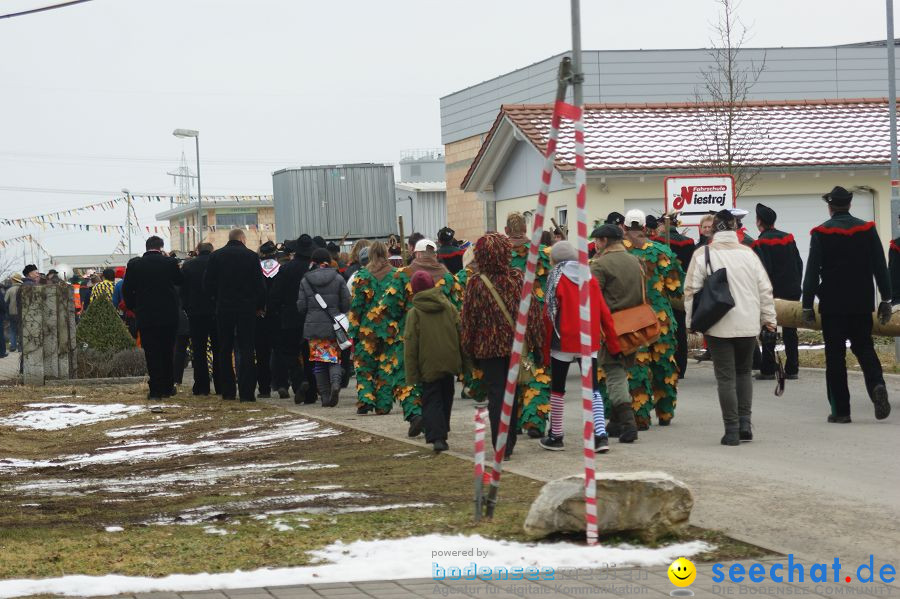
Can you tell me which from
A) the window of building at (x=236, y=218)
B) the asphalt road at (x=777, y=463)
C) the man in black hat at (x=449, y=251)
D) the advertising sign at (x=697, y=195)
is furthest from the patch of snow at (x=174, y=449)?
the window of building at (x=236, y=218)

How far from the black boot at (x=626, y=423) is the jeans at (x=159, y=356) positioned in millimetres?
8457

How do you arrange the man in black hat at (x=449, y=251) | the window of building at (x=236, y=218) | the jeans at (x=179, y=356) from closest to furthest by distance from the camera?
1. the man in black hat at (x=449, y=251)
2. the jeans at (x=179, y=356)
3. the window of building at (x=236, y=218)

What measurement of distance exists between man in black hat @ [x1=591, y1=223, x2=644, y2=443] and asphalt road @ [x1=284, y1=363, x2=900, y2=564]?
0.33 meters

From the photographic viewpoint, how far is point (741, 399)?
1208 centimetres

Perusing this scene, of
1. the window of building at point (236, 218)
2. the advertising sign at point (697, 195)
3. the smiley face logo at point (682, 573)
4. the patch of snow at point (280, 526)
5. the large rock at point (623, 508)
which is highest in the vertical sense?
the window of building at point (236, 218)

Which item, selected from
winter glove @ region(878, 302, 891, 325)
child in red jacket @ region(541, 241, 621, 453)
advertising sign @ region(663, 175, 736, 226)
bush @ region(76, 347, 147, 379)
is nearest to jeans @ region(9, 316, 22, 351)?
bush @ region(76, 347, 147, 379)

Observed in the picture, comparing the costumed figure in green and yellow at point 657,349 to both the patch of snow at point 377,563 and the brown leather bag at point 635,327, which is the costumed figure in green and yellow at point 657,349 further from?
the patch of snow at point 377,563

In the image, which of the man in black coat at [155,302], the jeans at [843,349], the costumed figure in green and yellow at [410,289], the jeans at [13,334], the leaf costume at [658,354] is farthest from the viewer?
the jeans at [13,334]

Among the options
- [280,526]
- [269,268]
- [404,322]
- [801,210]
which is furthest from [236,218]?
[280,526]

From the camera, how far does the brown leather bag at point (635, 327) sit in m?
12.1

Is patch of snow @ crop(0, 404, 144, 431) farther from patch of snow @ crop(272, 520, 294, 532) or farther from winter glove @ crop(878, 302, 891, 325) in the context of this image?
winter glove @ crop(878, 302, 891, 325)

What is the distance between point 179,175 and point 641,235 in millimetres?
101524

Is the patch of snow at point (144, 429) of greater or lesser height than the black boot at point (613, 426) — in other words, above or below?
below

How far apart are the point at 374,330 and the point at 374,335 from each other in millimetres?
68
